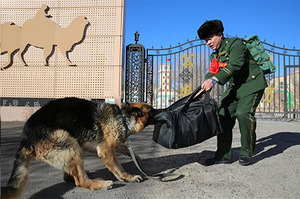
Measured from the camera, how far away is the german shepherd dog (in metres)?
2.17

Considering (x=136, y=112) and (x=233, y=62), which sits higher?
(x=233, y=62)

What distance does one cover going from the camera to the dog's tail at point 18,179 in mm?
1828

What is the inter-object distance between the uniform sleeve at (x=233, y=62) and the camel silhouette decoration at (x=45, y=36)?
22.9ft

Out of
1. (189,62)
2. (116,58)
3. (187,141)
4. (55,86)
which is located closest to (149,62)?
(116,58)

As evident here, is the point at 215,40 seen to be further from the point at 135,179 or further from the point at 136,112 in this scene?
the point at 135,179

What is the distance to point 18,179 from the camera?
198cm

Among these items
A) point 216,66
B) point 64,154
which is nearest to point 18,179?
point 64,154

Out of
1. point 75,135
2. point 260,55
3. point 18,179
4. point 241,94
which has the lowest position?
point 18,179

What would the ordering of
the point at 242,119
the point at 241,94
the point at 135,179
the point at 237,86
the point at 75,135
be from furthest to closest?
the point at 237,86 → the point at 241,94 → the point at 242,119 → the point at 135,179 → the point at 75,135

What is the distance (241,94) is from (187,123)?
1140mm

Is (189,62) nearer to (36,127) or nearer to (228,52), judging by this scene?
(228,52)

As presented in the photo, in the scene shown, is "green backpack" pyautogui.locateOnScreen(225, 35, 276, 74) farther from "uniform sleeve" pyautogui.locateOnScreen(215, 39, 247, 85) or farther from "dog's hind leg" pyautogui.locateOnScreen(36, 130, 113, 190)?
"dog's hind leg" pyautogui.locateOnScreen(36, 130, 113, 190)

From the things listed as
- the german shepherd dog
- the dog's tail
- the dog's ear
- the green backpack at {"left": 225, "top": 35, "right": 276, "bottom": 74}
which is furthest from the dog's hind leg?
the green backpack at {"left": 225, "top": 35, "right": 276, "bottom": 74}

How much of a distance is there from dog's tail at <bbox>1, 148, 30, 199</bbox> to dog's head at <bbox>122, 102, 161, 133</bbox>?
1314mm
